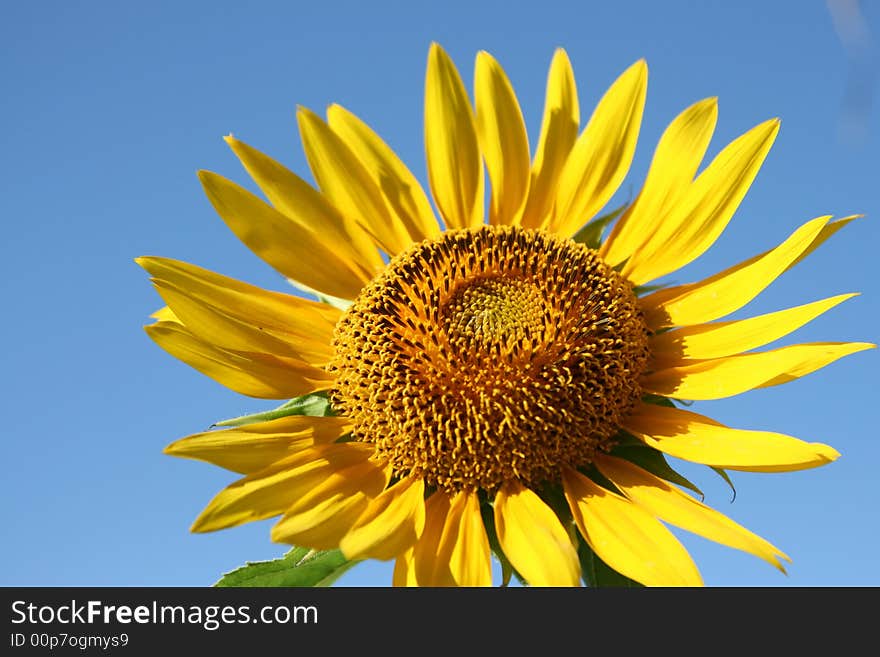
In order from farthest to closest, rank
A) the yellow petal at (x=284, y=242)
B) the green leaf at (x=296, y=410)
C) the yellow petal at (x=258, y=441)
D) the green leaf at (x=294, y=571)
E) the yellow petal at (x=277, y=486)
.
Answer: the yellow petal at (x=284, y=242) < the green leaf at (x=296, y=410) < the green leaf at (x=294, y=571) < the yellow petal at (x=258, y=441) < the yellow petal at (x=277, y=486)

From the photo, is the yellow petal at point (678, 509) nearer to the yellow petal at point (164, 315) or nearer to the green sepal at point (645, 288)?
the green sepal at point (645, 288)

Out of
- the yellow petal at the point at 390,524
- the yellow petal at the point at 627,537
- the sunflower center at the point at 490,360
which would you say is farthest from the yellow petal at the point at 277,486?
the yellow petal at the point at 627,537

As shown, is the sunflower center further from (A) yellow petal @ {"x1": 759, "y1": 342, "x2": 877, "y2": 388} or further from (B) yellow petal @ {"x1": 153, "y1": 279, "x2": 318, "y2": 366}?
(A) yellow petal @ {"x1": 759, "y1": 342, "x2": 877, "y2": 388}

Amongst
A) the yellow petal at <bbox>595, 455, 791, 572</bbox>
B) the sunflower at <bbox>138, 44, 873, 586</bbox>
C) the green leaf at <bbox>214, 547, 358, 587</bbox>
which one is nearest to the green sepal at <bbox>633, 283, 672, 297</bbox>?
the sunflower at <bbox>138, 44, 873, 586</bbox>

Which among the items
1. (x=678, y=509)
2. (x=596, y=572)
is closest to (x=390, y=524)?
(x=596, y=572)

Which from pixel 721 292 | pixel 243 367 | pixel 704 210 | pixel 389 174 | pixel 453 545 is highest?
pixel 389 174

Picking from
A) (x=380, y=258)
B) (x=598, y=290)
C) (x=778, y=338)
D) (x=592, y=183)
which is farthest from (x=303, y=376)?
(x=778, y=338)

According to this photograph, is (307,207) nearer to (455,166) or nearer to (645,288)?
(455,166)
